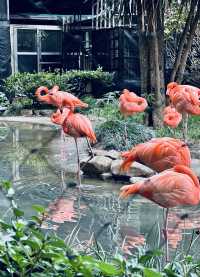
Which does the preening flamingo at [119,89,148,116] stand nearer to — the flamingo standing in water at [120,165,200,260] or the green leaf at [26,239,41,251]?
the flamingo standing in water at [120,165,200,260]

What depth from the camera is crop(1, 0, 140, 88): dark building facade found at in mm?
15297

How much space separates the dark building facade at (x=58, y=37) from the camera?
15.3 meters

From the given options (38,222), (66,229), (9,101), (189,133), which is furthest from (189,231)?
(9,101)

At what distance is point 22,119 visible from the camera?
12320 millimetres

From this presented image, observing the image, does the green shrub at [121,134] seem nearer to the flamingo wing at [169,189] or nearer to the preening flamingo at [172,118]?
the preening flamingo at [172,118]

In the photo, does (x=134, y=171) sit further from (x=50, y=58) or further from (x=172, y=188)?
(x=50, y=58)

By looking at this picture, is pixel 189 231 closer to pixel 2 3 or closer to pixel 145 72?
pixel 145 72

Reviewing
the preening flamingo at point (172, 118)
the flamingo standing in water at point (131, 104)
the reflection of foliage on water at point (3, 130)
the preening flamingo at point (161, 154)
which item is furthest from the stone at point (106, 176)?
the reflection of foliage on water at point (3, 130)

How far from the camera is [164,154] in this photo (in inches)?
206

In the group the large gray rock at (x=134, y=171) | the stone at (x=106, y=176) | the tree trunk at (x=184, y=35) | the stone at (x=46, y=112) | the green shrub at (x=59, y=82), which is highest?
the tree trunk at (x=184, y=35)

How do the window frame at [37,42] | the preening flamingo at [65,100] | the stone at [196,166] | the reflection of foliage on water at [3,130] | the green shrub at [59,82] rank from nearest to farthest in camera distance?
the stone at [196,166] → the preening flamingo at [65,100] → the reflection of foliage on water at [3,130] → the green shrub at [59,82] → the window frame at [37,42]

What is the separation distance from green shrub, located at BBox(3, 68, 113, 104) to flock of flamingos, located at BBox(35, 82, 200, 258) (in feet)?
14.1

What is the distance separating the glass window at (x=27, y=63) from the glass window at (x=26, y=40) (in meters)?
0.18

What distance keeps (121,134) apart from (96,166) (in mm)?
1758
